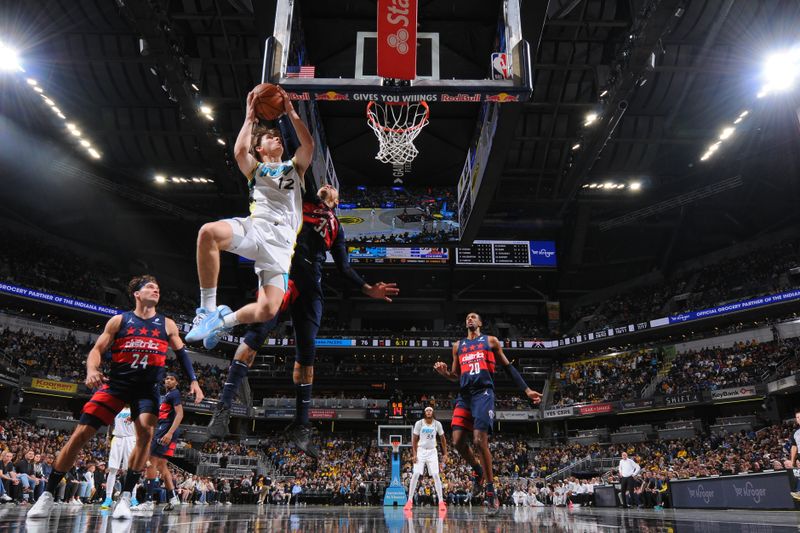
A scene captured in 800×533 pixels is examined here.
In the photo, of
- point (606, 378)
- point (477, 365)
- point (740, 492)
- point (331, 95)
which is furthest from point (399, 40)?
point (606, 378)

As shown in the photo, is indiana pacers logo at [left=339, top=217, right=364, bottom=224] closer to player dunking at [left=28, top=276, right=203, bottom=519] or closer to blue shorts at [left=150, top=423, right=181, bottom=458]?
blue shorts at [left=150, top=423, right=181, bottom=458]

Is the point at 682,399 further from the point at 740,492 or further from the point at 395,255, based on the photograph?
the point at 740,492

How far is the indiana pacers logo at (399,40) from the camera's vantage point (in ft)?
25.7

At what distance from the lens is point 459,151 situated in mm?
18344

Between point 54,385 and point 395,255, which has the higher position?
point 395,255

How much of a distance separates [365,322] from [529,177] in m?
17.9

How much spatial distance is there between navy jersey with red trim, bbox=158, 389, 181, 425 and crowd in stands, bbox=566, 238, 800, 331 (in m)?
29.5

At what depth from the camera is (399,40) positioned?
7855mm

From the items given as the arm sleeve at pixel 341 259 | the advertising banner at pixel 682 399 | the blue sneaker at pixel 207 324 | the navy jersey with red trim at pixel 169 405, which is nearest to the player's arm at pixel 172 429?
the navy jersey with red trim at pixel 169 405

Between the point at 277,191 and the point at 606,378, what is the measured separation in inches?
1329

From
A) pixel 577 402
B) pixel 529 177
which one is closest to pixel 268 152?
pixel 529 177

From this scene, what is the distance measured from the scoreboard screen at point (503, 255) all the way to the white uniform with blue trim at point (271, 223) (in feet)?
93.1

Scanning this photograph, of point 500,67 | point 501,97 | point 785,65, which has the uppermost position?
point 785,65

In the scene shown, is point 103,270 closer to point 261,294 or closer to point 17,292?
point 17,292
